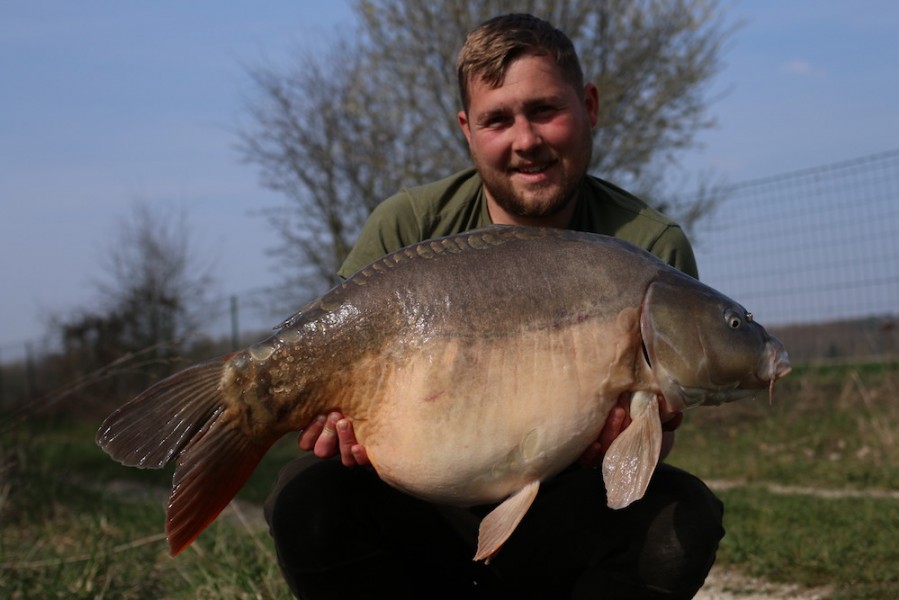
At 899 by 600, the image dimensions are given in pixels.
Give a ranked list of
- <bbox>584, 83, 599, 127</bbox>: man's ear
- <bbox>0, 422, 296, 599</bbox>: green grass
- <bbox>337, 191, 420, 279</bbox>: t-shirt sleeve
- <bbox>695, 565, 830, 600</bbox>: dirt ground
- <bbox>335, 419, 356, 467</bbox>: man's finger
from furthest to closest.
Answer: <bbox>0, 422, 296, 599</bbox>: green grass, <bbox>695, 565, 830, 600</bbox>: dirt ground, <bbox>584, 83, 599, 127</bbox>: man's ear, <bbox>337, 191, 420, 279</bbox>: t-shirt sleeve, <bbox>335, 419, 356, 467</bbox>: man's finger

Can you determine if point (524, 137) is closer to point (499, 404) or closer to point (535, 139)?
point (535, 139)

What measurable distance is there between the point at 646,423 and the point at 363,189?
9.33 meters

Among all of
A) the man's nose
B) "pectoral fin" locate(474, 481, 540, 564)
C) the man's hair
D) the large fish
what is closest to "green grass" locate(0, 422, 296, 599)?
the large fish

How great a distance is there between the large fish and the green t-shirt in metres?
0.65

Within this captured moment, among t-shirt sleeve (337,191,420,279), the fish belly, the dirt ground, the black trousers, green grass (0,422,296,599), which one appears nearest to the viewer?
the fish belly

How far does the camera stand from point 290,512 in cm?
261

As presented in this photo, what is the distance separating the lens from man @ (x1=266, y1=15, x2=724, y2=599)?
2.48m

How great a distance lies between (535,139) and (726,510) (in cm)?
258

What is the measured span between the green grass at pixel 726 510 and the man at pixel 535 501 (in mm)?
751

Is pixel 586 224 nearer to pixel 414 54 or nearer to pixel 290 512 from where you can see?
pixel 290 512

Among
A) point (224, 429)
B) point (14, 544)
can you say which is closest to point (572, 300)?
point (224, 429)

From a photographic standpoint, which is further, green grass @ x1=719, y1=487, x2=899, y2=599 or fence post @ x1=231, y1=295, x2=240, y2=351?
fence post @ x1=231, y1=295, x2=240, y2=351

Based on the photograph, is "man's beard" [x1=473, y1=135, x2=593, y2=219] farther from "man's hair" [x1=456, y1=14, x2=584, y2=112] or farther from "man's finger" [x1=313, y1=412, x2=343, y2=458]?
"man's finger" [x1=313, y1=412, x2=343, y2=458]

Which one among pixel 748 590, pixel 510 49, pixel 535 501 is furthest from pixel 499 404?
pixel 748 590
